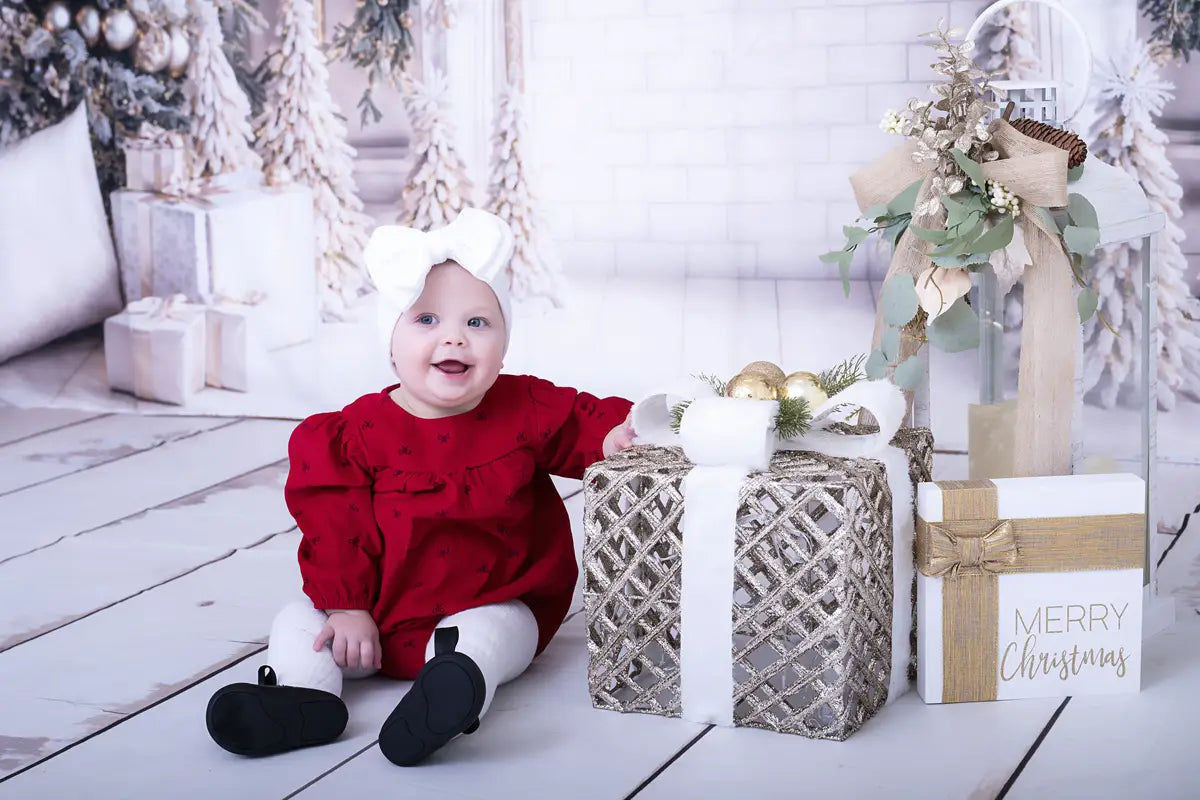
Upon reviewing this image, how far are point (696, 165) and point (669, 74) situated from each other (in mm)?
213

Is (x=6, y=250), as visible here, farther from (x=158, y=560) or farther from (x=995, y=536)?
(x=995, y=536)

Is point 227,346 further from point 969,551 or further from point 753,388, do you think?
point 969,551

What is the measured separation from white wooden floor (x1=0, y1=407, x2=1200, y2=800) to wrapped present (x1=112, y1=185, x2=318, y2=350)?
134 centimetres

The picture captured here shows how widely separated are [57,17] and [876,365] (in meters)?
2.60

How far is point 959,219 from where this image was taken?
1.44 m

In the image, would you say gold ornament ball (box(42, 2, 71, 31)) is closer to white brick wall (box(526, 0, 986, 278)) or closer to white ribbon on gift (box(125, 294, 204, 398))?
white ribbon on gift (box(125, 294, 204, 398))

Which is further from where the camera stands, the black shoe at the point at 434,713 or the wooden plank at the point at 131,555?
the wooden plank at the point at 131,555

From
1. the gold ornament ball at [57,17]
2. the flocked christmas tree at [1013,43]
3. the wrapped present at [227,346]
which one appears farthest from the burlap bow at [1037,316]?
the gold ornament ball at [57,17]

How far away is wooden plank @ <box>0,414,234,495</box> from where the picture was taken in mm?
2666

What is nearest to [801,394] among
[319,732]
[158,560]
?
[319,732]

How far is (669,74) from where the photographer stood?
9.95 ft

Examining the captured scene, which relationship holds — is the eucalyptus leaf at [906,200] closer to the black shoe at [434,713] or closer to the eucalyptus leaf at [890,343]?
the eucalyptus leaf at [890,343]

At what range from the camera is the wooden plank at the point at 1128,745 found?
1238 mm

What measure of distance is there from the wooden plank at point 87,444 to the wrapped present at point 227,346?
16 centimetres
